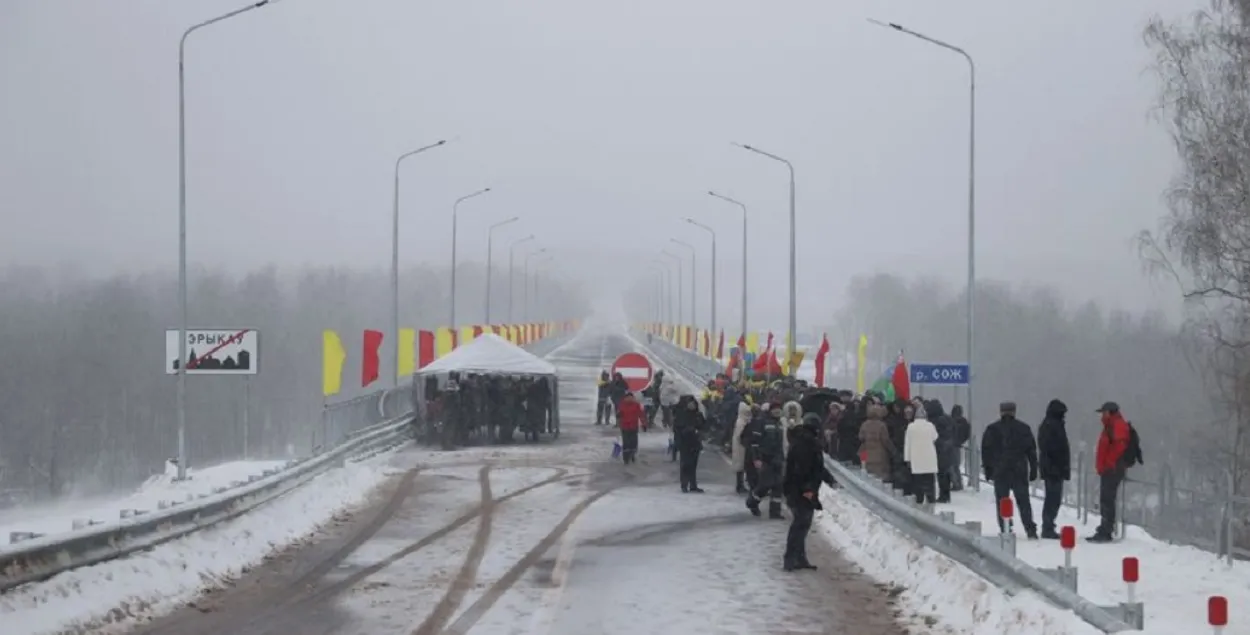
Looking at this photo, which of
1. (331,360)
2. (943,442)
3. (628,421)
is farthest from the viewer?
(331,360)

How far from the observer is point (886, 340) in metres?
139

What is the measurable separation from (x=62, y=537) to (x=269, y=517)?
248 inches

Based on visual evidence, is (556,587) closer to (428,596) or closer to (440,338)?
(428,596)

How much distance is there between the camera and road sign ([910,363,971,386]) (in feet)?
85.2

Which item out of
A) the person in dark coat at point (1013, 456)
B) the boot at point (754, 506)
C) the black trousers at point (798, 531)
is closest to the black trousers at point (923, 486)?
the boot at point (754, 506)

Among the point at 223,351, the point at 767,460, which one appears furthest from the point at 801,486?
the point at 223,351

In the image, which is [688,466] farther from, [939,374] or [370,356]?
[370,356]

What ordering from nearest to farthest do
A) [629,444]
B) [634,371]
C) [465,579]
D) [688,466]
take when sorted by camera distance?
[465,579] < [688,466] < [629,444] < [634,371]

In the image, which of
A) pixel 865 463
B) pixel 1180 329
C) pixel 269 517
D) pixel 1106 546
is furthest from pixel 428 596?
pixel 1180 329

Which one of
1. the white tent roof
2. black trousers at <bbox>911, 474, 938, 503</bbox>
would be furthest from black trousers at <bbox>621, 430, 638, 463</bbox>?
black trousers at <bbox>911, 474, 938, 503</bbox>

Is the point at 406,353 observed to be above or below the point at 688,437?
above

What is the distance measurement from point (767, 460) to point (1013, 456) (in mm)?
4282

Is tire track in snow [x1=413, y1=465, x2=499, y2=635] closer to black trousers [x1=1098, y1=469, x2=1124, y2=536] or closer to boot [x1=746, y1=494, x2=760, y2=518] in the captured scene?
boot [x1=746, y1=494, x2=760, y2=518]

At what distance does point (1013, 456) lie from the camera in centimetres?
1762
